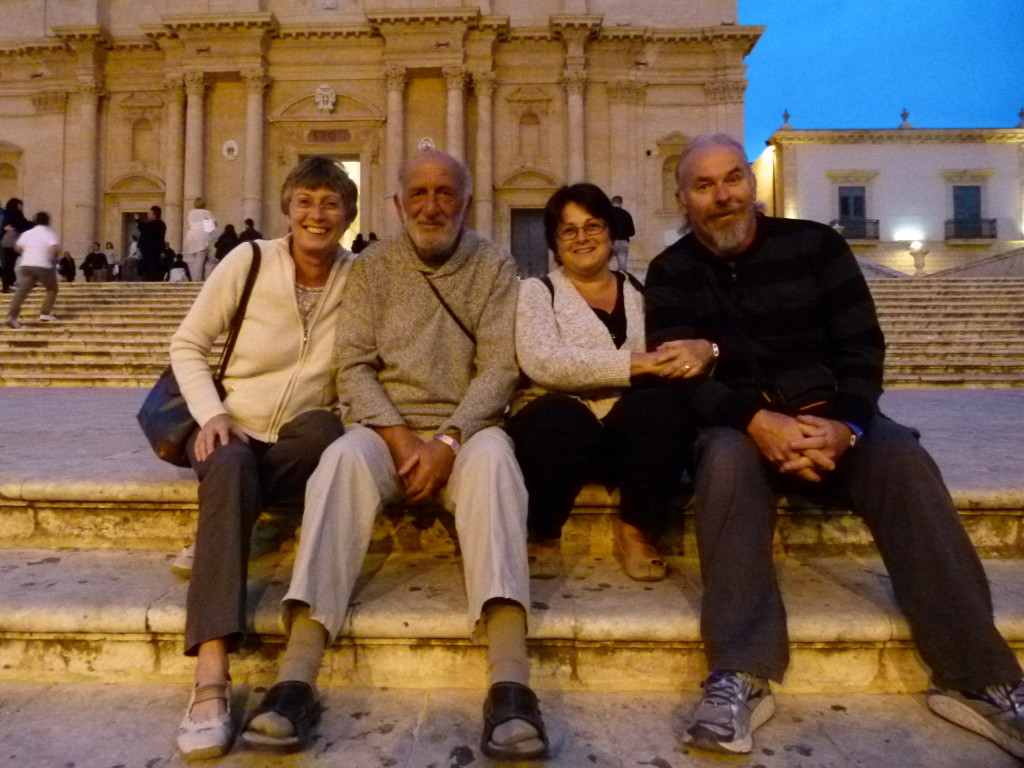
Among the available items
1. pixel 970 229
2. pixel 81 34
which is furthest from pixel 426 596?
pixel 970 229

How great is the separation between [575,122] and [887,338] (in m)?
13.4

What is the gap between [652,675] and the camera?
1999 millimetres

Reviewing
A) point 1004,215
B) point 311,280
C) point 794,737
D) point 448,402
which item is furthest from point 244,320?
point 1004,215

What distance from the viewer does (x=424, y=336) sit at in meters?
2.46

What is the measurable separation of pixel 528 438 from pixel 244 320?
1087 mm

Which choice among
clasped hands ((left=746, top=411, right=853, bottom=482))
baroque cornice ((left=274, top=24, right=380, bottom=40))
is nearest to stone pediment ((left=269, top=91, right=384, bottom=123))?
baroque cornice ((left=274, top=24, right=380, bottom=40))

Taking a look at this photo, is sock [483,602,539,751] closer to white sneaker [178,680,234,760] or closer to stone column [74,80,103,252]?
white sneaker [178,680,234,760]

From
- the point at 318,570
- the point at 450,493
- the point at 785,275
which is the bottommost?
the point at 318,570

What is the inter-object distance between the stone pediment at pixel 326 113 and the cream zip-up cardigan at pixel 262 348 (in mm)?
19756

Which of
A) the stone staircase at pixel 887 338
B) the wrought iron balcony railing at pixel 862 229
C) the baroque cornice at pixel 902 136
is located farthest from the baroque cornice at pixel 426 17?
the wrought iron balcony railing at pixel 862 229

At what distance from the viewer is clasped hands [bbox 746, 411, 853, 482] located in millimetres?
2049

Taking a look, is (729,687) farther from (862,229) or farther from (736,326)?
(862,229)

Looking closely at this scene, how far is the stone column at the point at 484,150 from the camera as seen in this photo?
2000cm

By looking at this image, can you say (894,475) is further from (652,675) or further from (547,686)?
(547,686)
